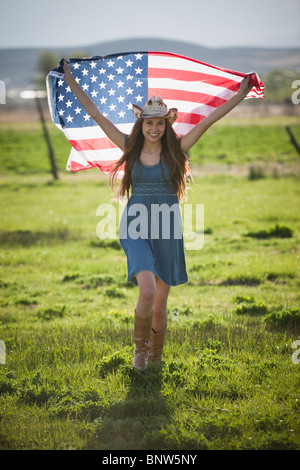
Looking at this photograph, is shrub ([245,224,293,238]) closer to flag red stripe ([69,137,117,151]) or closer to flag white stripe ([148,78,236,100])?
flag white stripe ([148,78,236,100])

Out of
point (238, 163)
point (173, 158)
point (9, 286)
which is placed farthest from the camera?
point (238, 163)

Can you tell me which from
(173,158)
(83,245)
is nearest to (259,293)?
(173,158)

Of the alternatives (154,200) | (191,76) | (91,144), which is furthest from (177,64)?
(154,200)

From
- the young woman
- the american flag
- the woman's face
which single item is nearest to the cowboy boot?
the young woman

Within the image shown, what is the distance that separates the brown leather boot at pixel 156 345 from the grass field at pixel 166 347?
22 cm

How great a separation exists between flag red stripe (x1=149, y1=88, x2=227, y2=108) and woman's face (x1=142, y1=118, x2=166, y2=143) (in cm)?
127

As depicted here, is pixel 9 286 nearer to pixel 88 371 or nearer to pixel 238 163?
pixel 88 371

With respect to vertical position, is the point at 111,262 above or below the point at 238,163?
below

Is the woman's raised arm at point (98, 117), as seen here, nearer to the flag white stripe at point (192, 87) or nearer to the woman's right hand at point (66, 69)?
the woman's right hand at point (66, 69)

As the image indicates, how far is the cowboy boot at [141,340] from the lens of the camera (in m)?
4.42

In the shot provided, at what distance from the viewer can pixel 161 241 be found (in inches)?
181

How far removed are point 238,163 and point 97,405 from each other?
24622mm

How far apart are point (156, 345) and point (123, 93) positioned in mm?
2987

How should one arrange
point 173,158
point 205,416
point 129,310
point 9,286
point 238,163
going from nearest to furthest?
1. point 205,416
2. point 173,158
3. point 129,310
4. point 9,286
5. point 238,163
